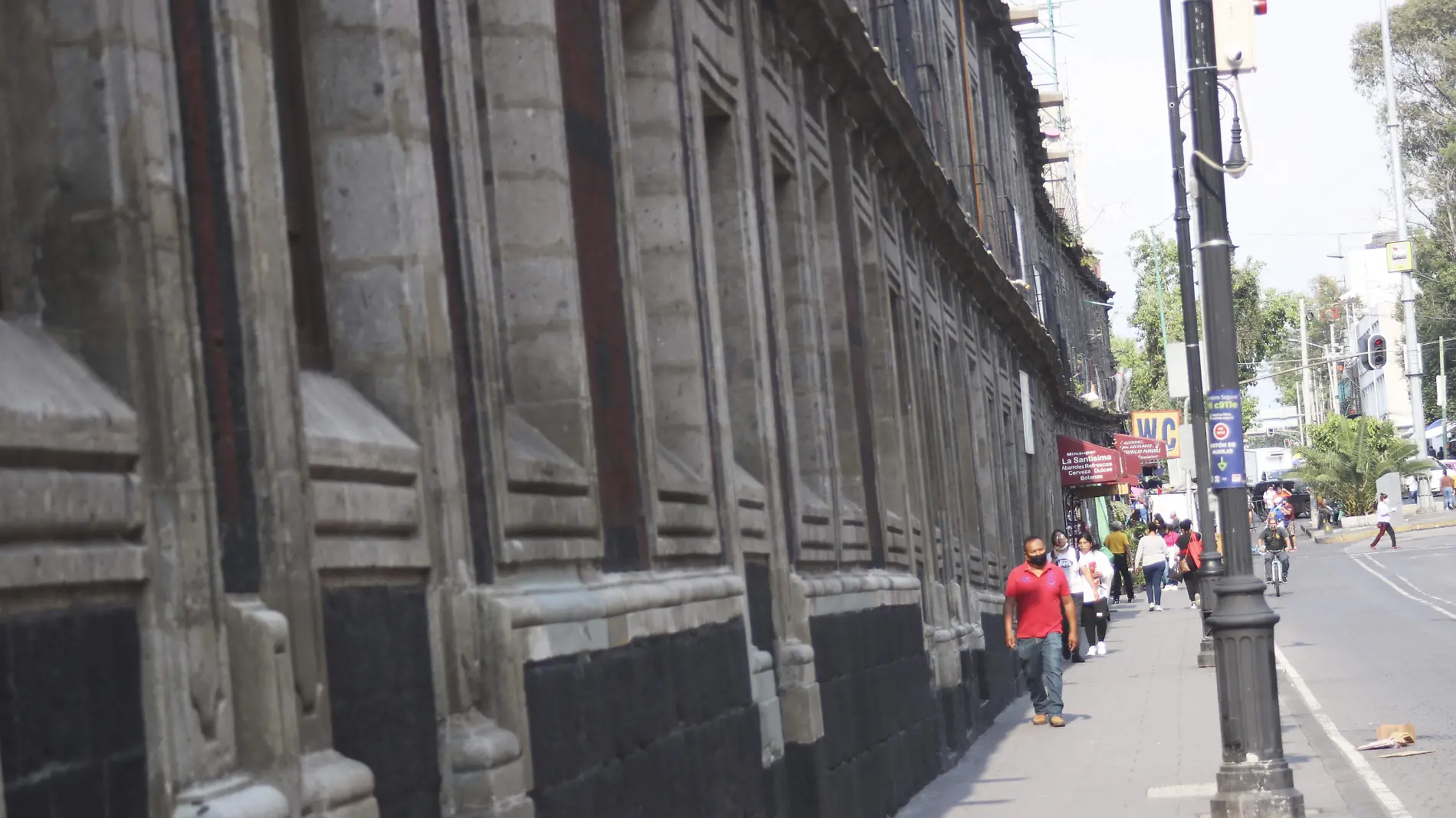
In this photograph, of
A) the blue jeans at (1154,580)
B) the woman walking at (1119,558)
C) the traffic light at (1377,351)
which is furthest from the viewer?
the traffic light at (1377,351)

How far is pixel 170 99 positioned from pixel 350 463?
134cm

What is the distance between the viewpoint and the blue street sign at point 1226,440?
12.3 metres

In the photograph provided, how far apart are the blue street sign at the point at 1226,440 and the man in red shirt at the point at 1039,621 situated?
683cm

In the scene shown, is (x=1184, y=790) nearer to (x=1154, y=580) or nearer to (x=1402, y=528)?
(x=1154, y=580)

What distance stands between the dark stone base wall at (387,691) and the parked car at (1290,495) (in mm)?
80479

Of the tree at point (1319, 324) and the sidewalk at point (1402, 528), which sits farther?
the tree at point (1319, 324)

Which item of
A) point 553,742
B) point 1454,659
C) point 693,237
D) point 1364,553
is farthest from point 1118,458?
point 553,742

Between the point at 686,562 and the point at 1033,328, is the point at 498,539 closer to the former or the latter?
the point at 686,562

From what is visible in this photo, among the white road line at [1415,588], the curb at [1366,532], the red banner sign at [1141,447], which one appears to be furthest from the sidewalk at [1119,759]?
the curb at [1366,532]

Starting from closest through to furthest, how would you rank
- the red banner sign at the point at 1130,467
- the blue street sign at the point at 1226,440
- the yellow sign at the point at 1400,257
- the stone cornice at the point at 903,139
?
the blue street sign at the point at 1226,440, the stone cornice at the point at 903,139, the red banner sign at the point at 1130,467, the yellow sign at the point at 1400,257

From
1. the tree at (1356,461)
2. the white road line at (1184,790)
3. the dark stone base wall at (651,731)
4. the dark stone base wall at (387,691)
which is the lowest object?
the tree at (1356,461)

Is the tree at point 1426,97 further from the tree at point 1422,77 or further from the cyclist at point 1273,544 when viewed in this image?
the cyclist at point 1273,544

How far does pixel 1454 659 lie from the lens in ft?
72.8

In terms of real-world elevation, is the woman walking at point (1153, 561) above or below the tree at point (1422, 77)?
below
